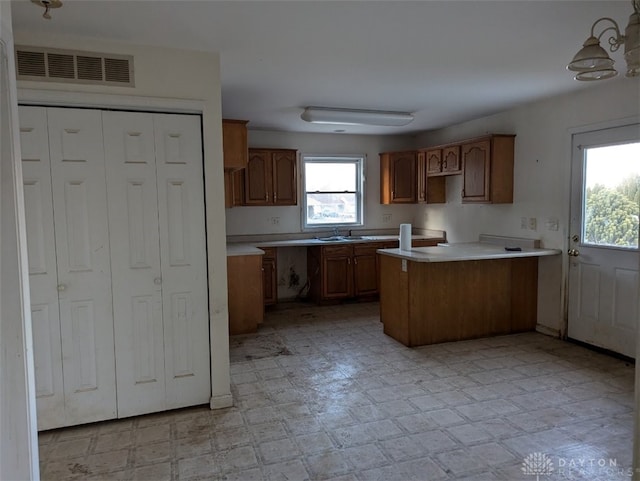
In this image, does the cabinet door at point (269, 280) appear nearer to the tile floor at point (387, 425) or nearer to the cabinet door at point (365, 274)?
the cabinet door at point (365, 274)

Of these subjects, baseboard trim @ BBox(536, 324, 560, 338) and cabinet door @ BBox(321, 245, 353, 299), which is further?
cabinet door @ BBox(321, 245, 353, 299)

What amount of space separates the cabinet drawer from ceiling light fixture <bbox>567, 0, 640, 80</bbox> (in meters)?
4.00

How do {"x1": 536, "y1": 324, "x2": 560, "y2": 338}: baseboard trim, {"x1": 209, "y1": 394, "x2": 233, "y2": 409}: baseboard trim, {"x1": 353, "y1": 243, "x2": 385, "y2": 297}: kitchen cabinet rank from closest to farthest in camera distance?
{"x1": 209, "y1": 394, "x2": 233, "y2": 409}: baseboard trim
{"x1": 536, "y1": 324, "x2": 560, "y2": 338}: baseboard trim
{"x1": 353, "y1": 243, "x2": 385, "y2": 297}: kitchen cabinet

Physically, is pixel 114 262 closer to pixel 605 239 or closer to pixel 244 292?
pixel 244 292

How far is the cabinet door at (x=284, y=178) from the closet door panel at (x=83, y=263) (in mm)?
3259

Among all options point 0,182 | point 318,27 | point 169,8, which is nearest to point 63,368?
point 0,182

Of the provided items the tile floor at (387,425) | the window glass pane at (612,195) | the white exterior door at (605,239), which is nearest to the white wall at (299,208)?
the tile floor at (387,425)

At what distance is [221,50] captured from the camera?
114 inches

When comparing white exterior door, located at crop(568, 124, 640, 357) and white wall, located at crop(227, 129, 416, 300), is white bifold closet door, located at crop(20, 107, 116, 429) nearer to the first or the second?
white wall, located at crop(227, 129, 416, 300)

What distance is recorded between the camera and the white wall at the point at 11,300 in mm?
1225

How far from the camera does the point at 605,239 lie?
13.2 ft

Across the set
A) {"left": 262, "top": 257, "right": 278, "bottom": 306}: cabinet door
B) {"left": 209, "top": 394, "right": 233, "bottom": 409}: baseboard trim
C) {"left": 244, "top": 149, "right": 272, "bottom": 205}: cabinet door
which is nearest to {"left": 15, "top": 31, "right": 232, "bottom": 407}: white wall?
{"left": 209, "top": 394, "right": 233, "bottom": 409}: baseboard trim

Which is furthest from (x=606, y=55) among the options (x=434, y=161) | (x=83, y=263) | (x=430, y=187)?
(x=430, y=187)

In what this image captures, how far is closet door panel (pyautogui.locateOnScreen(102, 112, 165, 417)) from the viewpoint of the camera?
9.25ft
